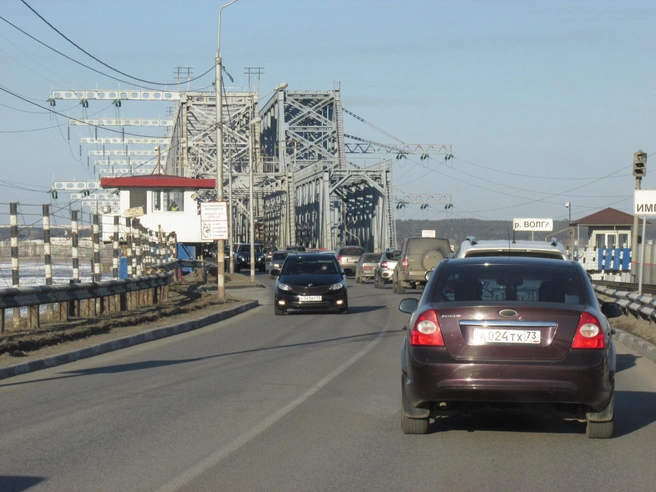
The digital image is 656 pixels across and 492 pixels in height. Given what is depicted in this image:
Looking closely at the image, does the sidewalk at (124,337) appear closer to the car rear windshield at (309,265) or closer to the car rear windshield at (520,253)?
the car rear windshield at (309,265)

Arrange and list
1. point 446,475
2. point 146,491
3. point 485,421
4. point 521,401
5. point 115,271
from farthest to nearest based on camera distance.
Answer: point 115,271 < point 485,421 < point 521,401 < point 446,475 < point 146,491

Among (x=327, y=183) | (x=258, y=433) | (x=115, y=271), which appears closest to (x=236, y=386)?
(x=258, y=433)

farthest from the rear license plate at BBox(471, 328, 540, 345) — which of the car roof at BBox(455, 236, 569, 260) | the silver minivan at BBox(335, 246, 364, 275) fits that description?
the silver minivan at BBox(335, 246, 364, 275)

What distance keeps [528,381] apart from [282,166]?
298 feet

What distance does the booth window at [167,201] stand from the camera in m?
55.0

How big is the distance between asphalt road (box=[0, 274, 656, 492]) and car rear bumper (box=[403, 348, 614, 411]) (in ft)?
1.37

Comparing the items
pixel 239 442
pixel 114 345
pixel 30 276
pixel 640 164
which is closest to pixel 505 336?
pixel 239 442

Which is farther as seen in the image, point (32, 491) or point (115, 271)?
point (115, 271)

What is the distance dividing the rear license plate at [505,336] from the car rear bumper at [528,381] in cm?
16

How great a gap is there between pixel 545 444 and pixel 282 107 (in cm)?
10685

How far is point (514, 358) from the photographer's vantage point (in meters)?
6.60

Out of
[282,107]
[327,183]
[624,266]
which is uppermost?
[282,107]

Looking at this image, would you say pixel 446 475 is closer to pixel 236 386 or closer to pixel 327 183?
pixel 236 386

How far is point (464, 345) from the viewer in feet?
22.0
